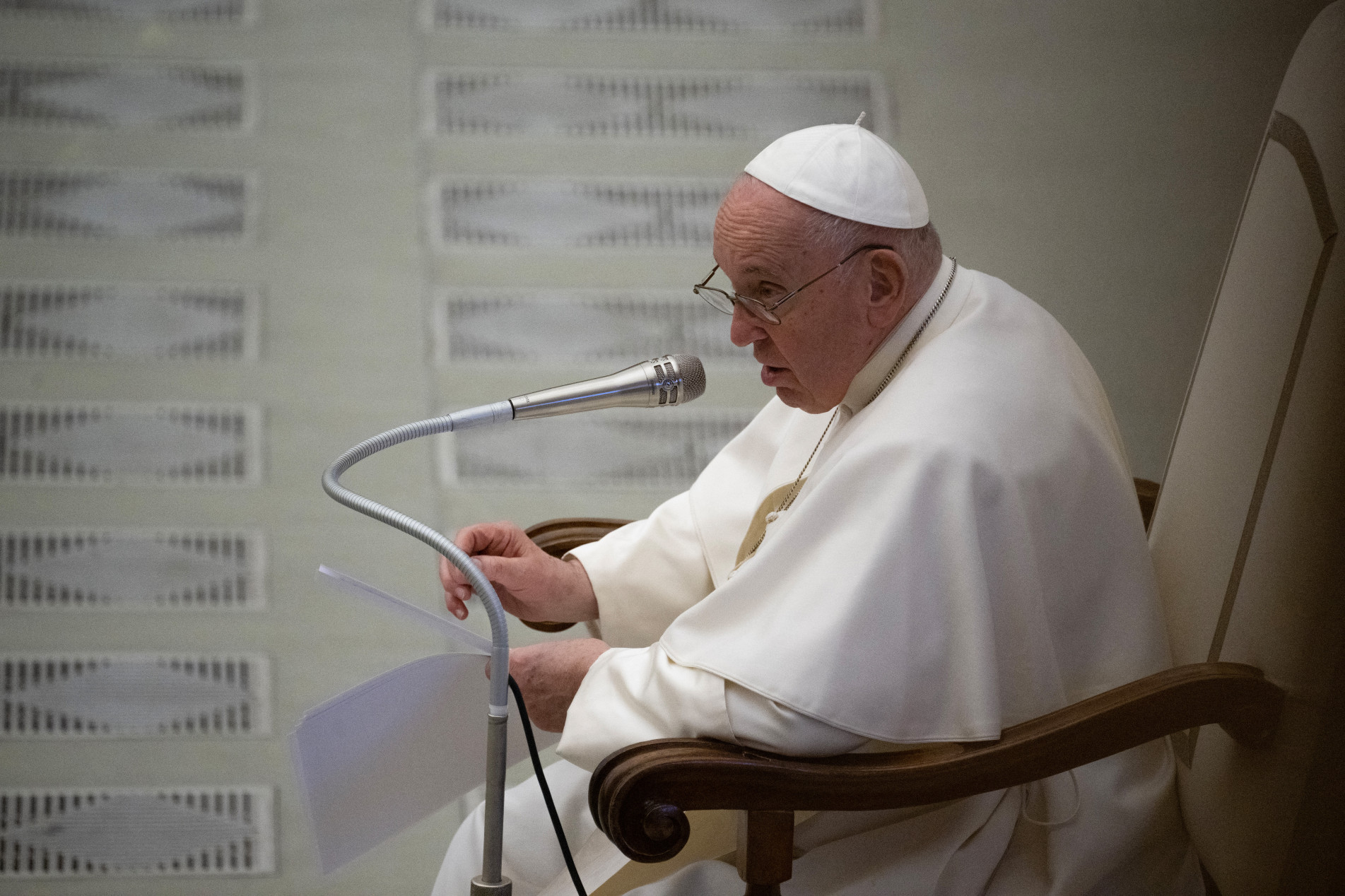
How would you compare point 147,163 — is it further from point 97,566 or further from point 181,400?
point 97,566

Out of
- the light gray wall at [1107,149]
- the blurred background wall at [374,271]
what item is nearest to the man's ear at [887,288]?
the blurred background wall at [374,271]

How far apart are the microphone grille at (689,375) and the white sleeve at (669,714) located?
13.9 inches

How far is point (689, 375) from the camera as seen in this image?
5.49 ft

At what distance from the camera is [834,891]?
1730 millimetres

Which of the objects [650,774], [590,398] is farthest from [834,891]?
[590,398]

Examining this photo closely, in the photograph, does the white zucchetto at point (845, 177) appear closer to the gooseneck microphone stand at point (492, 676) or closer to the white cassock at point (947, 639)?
the white cassock at point (947, 639)

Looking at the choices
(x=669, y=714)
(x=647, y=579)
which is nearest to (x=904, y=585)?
(x=669, y=714)

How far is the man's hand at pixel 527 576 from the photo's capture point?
220cm

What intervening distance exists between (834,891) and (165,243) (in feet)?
8.34

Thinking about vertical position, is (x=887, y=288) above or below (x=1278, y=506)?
above

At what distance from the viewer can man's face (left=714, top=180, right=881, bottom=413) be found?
1.89 meters

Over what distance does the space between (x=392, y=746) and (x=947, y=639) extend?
750 mm

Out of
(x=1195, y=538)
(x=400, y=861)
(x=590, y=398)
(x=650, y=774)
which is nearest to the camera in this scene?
(x=650, y=774)

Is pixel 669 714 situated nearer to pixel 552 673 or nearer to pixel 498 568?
pixel 552 673
